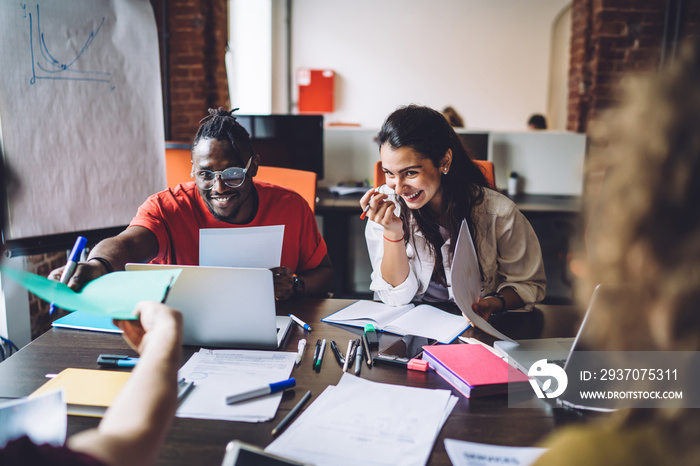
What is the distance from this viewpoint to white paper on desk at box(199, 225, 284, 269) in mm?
1276

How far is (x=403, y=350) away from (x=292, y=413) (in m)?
0.35

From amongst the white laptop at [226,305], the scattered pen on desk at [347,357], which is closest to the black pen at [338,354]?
the scattered pen on desk at [347,357]

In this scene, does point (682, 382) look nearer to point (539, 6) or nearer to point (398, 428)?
point (398, 428)

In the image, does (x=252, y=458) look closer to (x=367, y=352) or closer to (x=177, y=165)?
(x=367, y=352)

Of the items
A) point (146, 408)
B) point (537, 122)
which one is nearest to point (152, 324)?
point (146, 408)

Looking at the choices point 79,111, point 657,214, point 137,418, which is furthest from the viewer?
point 79,111

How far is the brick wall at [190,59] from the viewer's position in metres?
3.28

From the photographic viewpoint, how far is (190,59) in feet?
11.0

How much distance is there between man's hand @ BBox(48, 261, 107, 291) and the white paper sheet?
0.71m

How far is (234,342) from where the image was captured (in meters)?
1.10

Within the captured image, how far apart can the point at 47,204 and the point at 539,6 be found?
580 centimetres

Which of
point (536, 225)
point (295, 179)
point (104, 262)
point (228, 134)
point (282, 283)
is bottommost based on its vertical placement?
point (536, 225)

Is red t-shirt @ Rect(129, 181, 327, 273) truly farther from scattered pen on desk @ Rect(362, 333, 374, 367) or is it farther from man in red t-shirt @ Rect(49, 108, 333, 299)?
scattered pen on desk @ Rect(362, 333, 374, 367)

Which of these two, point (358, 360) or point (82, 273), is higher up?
point (82, 273)
